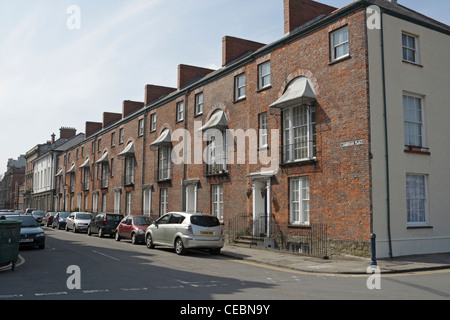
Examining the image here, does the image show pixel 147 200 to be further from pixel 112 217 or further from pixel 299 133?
pixel 299 133

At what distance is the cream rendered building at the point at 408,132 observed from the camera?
604 inches

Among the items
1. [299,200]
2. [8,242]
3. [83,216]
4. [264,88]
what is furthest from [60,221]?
[8,242]

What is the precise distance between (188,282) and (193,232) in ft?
21.6

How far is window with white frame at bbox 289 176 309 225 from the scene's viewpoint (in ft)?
58.4

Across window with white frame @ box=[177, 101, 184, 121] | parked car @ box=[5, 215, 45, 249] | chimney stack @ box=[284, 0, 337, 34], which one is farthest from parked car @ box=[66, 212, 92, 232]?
chimney stack @ box=[284, 0, 337, 34]

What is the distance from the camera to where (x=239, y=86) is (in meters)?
23.0

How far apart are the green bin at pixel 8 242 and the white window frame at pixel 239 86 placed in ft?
45.0

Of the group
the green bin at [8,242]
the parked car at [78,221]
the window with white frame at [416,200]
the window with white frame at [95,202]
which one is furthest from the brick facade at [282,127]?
the window with white frame at [95,202]

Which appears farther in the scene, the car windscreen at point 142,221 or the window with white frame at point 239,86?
the window with white frame at point 239,86

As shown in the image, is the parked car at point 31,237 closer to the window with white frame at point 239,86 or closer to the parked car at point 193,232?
the parked car at point 193,232

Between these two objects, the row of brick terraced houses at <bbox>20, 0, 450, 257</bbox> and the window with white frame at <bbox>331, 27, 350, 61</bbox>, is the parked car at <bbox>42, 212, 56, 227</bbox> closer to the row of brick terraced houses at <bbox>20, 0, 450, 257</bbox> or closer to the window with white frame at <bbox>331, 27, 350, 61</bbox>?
the row of brick terraced houses at <bbox>20, 0, 450, 257</bbox>

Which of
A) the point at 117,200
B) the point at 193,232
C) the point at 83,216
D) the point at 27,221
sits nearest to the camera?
the point at 193,232

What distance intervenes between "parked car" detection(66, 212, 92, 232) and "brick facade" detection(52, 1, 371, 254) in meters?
4.32
